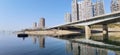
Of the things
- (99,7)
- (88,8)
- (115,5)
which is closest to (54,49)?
(115,5)

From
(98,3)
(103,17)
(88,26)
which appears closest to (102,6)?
(98,3)

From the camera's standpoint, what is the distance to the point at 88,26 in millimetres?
94875

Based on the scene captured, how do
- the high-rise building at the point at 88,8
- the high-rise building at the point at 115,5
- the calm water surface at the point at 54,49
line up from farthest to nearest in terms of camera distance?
the high-rise building at the point at 88,8, the high-rise building at the point at 115,5, the calm water surface at the point at 54,49

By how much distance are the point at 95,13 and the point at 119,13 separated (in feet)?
432

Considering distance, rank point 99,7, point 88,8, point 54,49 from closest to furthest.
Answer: point 54,49
point 99,7
point 88,8

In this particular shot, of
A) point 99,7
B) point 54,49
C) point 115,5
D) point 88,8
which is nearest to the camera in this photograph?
point 54,49

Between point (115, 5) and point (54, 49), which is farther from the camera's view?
point (115, 5)

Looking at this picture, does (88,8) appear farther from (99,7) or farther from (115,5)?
(115,5)

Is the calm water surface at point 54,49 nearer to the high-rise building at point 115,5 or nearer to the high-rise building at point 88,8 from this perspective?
the high-rise building at point 115,5

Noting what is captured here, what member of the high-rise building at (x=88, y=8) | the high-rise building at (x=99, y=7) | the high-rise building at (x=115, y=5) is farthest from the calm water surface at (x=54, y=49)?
the high-rise building at (x=99, y=7)

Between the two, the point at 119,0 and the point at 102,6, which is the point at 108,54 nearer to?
the point at 119,0

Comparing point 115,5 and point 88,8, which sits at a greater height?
point 115,5

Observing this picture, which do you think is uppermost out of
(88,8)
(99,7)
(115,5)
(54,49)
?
(115,5)

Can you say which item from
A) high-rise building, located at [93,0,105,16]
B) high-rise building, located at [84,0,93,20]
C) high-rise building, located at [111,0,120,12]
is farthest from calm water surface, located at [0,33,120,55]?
high-rise building, located at [93,0,105,16]
